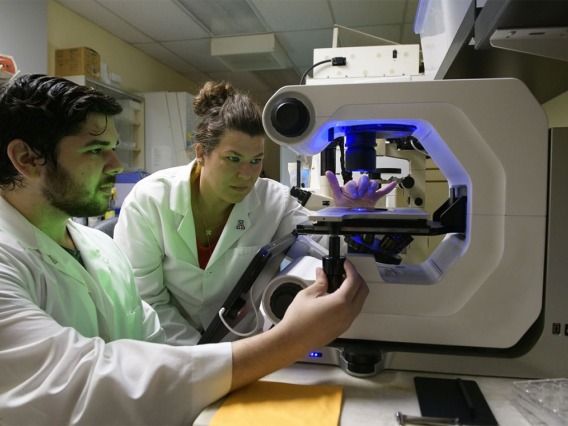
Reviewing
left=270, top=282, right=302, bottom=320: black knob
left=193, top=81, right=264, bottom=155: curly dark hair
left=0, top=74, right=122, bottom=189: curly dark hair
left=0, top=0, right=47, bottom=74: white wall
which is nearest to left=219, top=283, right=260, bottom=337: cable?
left=270, top=282, right=302, bottom=320: black knob

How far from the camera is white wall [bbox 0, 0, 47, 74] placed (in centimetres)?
252

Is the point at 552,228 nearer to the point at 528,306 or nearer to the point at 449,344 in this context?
the point at 528,306

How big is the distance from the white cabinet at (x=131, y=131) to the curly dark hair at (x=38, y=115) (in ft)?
9.16

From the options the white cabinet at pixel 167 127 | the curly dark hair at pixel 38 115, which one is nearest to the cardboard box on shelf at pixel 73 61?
the white cabinet at pixel 167 127

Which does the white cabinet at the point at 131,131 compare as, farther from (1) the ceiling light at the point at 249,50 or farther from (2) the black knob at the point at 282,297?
(2) the black knob at the point at 282,297

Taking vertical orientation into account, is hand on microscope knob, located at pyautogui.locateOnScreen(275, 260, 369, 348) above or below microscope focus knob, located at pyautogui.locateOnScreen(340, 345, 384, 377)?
above

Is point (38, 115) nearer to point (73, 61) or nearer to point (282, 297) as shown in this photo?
point (282, 297)

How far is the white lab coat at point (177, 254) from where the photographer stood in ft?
3.77

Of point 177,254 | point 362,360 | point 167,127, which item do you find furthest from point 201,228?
point 167,127

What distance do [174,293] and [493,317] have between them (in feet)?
2.88

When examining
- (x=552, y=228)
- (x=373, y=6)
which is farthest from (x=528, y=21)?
(x=373, y=6)

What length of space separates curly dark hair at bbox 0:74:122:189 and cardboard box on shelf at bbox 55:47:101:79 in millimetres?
2334

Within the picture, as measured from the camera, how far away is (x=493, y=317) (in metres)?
0.61

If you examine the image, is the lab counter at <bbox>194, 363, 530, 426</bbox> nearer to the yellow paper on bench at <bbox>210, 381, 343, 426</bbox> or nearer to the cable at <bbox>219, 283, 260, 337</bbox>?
the yellow paper on bench at <bbox>210, 381, 343, 426</bbox>
